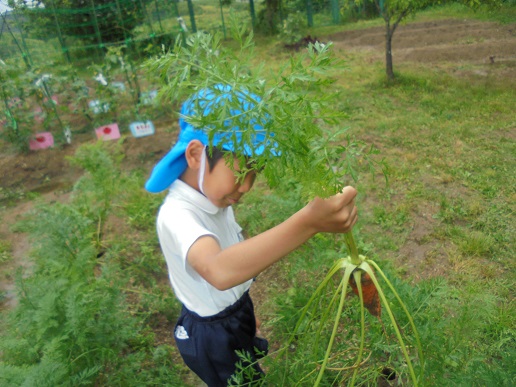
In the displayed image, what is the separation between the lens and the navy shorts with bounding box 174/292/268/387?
177 cm

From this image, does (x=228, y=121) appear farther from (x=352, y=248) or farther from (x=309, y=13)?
(x=309, y=13)

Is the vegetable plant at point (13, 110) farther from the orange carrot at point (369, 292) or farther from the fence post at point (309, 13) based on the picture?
the fence post at point (309, 13)

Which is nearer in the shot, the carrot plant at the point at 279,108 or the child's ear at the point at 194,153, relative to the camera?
the carrot plant at the point at 279,108

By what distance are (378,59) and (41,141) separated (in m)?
5.92

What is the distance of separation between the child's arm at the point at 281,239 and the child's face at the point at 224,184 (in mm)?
233

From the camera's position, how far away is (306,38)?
9648 millimetres

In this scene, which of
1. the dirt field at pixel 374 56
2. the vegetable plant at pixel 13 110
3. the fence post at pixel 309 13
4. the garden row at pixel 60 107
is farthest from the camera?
the fence post at pixel 309 13

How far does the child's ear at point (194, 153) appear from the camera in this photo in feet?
4.72

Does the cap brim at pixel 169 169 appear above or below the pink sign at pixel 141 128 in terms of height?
above

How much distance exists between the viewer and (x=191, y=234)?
4.45ft

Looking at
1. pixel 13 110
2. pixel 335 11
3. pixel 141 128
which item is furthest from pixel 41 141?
pixel 335 11

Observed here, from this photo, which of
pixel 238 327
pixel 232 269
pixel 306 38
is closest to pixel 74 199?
pixel 238 327

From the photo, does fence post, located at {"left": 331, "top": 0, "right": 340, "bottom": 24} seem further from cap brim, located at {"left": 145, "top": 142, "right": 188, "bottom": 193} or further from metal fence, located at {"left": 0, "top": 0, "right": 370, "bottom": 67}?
cap brim, located at {"left": 145, "top": 142, "right": 188, "bottom": 193}

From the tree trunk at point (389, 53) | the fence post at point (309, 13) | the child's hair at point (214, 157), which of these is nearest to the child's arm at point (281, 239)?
the child's hair at point (214, 157)
